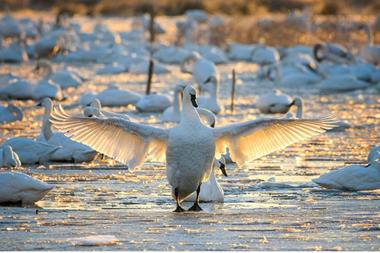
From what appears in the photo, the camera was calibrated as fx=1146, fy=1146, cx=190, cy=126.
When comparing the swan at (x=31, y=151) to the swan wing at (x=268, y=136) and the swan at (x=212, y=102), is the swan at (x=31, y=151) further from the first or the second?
the swan at (x=212, y=102)

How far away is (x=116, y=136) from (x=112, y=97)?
395 inches

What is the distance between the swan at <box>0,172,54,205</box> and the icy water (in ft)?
0.50

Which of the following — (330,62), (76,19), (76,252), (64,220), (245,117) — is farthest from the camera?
(76,19)

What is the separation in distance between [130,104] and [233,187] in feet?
31.6

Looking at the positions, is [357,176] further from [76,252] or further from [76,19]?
[76,19]

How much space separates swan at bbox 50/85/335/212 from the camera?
1102cm

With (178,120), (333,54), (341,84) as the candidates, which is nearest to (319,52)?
(333,54)

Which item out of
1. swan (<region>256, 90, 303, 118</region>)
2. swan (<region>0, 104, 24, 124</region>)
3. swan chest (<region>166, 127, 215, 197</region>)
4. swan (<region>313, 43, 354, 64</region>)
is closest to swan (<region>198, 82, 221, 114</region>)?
swan (<region>256, 90, 303, 118</region>)

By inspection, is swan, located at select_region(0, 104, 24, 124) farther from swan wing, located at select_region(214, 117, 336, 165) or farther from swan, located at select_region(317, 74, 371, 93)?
swan, located at select_region(317, 74, 371, 93)

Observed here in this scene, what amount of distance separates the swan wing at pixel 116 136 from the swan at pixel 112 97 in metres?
9.84

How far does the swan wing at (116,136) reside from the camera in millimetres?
11516

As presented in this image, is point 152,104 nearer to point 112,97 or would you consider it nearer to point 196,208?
point 112,97

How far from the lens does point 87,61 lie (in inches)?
1439

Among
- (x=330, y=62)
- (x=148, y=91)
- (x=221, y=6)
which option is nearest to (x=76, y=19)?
(x=221, y=6)
